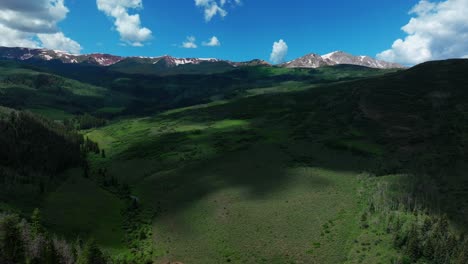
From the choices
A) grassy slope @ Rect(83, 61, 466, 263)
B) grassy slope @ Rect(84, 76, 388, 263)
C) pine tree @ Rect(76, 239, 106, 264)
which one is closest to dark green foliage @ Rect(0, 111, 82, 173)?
grassy slope @ Rect(83, 61, 466, 263)

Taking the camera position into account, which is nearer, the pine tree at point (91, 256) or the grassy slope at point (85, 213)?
the pine tree at point (91, 256)

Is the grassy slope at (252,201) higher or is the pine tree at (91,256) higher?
the pine tree at (91,256)

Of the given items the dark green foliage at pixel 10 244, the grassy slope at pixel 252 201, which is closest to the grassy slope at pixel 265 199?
the grassy slope at pixel 252 201

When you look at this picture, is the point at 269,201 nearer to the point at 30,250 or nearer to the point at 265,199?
the point at 265,199

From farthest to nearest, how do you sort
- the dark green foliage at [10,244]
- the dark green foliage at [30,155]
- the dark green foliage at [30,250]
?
1. the dark green foliage at [30,155]
2. the dark green foliage at [30,250]
3. the dark green foliage at [10,244]

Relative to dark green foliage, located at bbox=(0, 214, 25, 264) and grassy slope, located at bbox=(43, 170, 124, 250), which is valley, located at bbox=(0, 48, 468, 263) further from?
dark green foliage, located at bbox=(0, 214, 25, 264)

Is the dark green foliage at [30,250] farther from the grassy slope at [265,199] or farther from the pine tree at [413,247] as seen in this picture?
the pine tree at [413,247]

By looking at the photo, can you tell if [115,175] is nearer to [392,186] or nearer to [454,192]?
[392,186]

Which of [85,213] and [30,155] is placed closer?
[85,213]

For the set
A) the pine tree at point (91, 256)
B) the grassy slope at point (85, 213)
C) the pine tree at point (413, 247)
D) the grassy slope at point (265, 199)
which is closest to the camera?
the pine tree at point (91, 256)

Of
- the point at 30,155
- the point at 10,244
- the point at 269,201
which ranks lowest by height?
the point at 269,201

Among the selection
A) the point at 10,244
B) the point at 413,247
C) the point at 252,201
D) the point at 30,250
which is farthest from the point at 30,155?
the point at 413,247

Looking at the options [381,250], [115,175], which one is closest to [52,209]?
[115,175]
